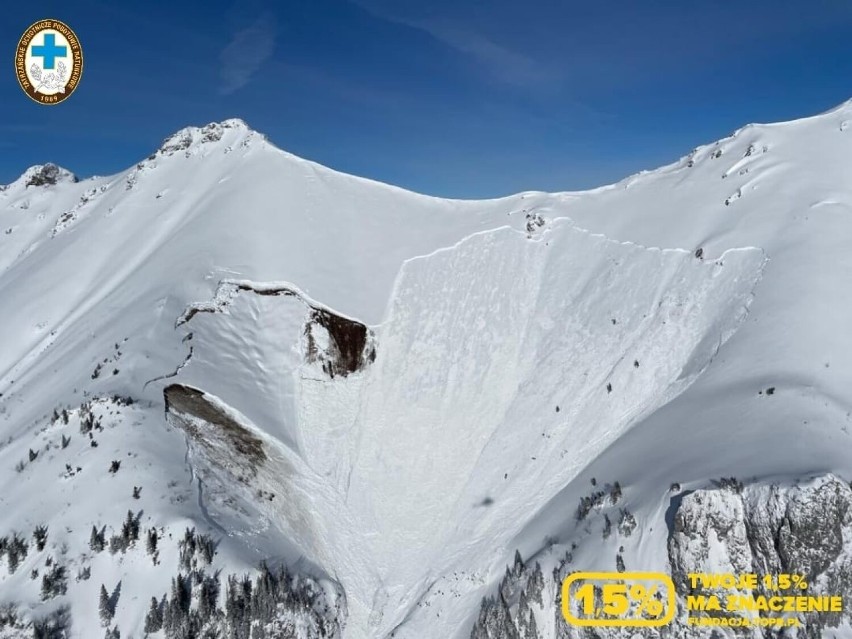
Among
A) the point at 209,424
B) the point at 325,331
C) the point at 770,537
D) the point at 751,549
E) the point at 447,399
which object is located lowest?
the point at 751,549

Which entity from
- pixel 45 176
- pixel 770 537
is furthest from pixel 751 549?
pixel 45 176

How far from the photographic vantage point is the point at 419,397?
4259cm

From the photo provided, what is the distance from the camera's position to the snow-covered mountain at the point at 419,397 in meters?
25.4

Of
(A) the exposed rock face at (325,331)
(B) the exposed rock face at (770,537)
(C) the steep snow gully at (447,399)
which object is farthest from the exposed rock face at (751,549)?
(A) the exposed rock face at (325,331)

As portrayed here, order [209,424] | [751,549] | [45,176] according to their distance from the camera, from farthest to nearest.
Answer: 1. [45,176]
2. [209,424]
3. [751,549]

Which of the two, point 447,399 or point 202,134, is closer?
point 447,399

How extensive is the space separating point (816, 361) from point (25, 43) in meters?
46.5

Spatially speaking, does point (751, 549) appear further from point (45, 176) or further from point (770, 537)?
point (45, 176)

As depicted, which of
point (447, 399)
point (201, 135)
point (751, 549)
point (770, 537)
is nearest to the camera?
point (770, 537)

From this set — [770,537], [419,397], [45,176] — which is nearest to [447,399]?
[419,397]

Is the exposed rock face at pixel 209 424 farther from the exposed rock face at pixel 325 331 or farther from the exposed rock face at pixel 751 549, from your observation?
the exposed rock face at pixel 751 549

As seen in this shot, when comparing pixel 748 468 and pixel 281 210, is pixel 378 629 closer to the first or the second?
pixel 748 468

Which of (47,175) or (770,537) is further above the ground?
(47,175)

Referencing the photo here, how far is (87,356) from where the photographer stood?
42.7 metres
